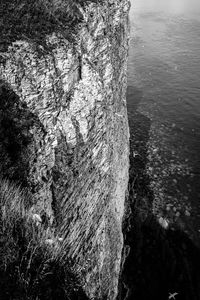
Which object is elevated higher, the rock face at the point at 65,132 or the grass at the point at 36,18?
the grass at the point at 36,18

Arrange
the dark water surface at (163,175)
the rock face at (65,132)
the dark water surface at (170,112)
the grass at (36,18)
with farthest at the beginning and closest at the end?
the dark water surface at (170,112)
the dark water surface at (163,175)
the grass at (36,18)
the rock face at (65,132)

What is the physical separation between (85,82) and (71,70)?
0.62m

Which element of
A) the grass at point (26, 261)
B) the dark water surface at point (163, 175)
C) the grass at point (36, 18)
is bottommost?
the dark water surface at point (163, 175)

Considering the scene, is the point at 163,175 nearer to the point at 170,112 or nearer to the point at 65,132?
the point at 170,112

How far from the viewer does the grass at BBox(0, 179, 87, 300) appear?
4.27 m

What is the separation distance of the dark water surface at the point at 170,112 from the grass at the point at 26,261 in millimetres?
12954

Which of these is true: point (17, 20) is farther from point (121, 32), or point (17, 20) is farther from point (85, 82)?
point (121, 32)

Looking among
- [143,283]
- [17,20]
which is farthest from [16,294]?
[143,283]

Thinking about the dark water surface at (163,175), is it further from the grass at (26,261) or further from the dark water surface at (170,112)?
the grass at (26,261)

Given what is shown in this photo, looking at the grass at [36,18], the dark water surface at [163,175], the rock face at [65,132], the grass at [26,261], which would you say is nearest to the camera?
the grass at [26,261]

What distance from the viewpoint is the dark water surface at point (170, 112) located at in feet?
62.2

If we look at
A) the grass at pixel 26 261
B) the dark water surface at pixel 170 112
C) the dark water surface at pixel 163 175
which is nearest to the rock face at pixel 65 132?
the grass at pixel 26 261

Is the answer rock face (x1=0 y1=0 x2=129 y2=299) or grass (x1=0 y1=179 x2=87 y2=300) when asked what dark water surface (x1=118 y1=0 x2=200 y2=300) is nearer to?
rock face (x1=0 y1=0 x2=129 y2=299)

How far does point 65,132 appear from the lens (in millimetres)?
6500
